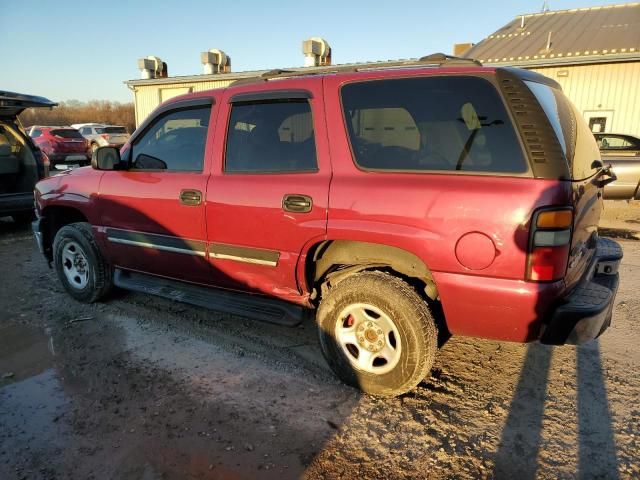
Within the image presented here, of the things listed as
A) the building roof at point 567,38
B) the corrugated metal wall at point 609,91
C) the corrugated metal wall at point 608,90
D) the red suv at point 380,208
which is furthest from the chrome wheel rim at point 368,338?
the building roof at point 567,38

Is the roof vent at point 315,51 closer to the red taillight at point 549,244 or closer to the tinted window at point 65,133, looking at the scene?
the tinted window at point 65,133

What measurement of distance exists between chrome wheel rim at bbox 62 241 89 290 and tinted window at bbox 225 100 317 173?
2.06 m

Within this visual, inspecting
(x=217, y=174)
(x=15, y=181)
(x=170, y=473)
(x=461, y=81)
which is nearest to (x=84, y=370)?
(x=170, y=473)

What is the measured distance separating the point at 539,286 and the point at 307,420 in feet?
4.83

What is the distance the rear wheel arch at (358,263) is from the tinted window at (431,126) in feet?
1.65

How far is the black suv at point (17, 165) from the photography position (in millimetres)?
7242

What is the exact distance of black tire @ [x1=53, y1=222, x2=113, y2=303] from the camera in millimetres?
4199

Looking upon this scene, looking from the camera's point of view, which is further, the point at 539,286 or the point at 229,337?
the point at 229,337

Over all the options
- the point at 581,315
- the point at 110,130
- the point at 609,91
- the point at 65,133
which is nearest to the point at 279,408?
the point at 581,315

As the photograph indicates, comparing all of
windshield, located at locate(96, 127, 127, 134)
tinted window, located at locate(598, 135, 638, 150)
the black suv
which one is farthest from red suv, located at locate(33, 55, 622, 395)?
windshield, located at locate(96, 127, 127, 134)

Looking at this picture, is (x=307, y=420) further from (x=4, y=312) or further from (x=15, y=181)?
(x=15, y=181)

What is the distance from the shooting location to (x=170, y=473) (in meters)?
2.24

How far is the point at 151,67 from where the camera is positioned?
21.0 metres

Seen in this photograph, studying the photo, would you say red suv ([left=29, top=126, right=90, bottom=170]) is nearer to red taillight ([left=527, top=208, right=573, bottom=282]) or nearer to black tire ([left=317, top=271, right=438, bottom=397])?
black tire ([left=317, top=271, right=438, bottom=397])
